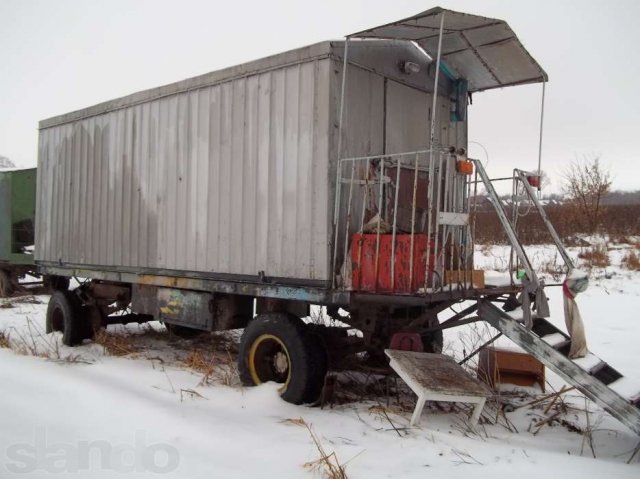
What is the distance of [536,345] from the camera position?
4.21 meters

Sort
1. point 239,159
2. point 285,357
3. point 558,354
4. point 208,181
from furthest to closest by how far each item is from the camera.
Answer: point 208,181, point 239,159, point 285,357, point 558,354

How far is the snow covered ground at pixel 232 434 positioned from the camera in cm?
329

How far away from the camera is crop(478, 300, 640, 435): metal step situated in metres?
3.80

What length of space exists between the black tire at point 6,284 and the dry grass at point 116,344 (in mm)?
6390

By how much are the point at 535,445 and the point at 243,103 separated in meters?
4.18

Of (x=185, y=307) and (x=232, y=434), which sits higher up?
(x=185, y=307)

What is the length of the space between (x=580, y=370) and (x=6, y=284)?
1294 centimetres

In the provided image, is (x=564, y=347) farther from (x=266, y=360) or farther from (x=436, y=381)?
(x=266, y=360)

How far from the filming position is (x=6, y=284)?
12.7 meters

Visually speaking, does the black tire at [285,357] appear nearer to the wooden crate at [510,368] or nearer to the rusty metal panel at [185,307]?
the rusty metal panel at [185,307]

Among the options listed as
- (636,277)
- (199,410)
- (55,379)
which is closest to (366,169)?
(199,410)

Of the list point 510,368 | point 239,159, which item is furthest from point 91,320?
point 510,368

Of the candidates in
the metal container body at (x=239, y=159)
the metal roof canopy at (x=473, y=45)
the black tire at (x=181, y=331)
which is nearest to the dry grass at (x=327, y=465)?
the metal container body at (x=239, y=159)

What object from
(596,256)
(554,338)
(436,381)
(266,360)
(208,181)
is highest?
(208,181)
